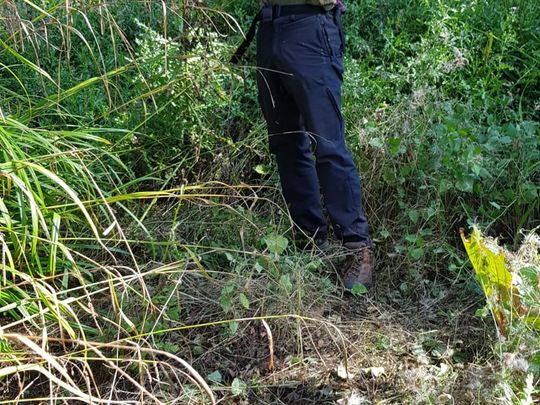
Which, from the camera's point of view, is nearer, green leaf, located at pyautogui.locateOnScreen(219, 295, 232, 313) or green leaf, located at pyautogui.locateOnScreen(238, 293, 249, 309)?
green leaf, located at pyautogui.locateOnScreen(238, 293, 249, 309)

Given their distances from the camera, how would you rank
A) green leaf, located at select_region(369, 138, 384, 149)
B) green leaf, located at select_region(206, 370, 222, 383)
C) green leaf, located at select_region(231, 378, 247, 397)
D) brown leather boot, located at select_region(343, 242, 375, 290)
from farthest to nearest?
green leaf, located at select_region(369, 138, 384, 149) → brown leather boot, located at select_region(343, 242, 375, 290) → green leaf, located at select_region(206, 370, 222, 383) → green leaf, located at select_region(231, 378, 247, 397)

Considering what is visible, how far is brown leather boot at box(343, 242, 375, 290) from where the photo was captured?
3428 millimetres

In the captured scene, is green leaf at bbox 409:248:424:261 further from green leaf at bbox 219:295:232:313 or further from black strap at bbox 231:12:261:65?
black strap at bbox 231:12:261:65

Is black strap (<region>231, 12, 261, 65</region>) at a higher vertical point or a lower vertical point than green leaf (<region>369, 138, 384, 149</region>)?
higher

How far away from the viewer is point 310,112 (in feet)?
11.1

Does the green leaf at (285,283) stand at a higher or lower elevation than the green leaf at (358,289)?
higher

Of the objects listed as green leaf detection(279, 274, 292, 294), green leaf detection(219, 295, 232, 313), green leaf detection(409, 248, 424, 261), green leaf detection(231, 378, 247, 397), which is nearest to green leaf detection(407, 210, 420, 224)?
green leaf detection(409, 248, 424, 261)

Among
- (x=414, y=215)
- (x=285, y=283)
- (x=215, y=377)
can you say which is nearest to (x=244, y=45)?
(x=414, y=215)

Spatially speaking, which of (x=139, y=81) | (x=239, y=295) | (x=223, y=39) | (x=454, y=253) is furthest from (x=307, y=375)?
(x=223, y=39)

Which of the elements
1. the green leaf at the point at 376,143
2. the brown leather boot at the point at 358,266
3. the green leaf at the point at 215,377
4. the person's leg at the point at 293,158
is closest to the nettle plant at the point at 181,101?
the person's leg at the point at 293,158

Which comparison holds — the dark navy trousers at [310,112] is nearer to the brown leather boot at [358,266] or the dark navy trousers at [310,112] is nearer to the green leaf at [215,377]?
the brown leather boot at [358,266]

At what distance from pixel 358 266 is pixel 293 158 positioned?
603mm

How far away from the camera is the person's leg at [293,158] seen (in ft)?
11.9

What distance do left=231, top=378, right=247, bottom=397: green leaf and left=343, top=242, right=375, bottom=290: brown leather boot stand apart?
780 mm
